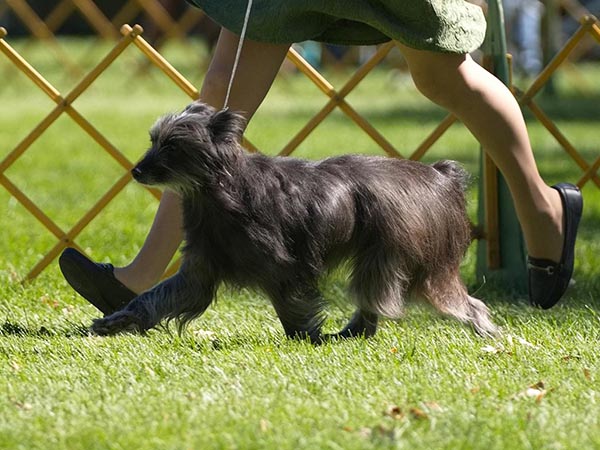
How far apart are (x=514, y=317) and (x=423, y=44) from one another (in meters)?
1.18

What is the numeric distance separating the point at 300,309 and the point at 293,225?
29 centimetres

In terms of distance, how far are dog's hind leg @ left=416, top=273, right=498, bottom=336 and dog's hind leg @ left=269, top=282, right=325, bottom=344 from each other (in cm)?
36

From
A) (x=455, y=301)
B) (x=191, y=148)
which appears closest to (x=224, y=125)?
(x=191, y=148)

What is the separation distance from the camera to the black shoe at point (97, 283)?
14.5ft

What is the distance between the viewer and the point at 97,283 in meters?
4.42

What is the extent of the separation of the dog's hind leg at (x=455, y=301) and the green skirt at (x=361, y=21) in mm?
762

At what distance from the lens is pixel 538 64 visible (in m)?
19.7

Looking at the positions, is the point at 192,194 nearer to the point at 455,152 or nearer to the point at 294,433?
the point at 294,433

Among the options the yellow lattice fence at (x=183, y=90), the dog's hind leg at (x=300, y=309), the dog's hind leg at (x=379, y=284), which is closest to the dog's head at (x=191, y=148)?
the dog's hind leg at (x=300, y=309)

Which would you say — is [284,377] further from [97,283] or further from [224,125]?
[97,283]

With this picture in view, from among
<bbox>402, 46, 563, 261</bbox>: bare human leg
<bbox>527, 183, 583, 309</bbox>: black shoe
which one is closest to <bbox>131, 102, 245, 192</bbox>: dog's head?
<bbox>402, 46, 563, 261</bbox>: bare human leg

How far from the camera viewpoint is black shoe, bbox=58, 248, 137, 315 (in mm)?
4430

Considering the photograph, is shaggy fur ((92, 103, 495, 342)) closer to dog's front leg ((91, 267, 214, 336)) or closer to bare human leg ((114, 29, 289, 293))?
dog's front leg ((91, 267, 214, 336))

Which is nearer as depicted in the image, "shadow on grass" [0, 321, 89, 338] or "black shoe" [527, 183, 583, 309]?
"shadow on grass" [0, 321, 89, 338]
